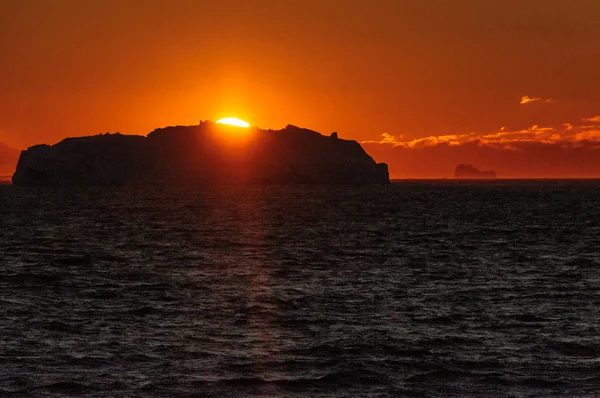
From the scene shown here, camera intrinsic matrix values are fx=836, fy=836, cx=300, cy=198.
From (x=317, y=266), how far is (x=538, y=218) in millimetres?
62663

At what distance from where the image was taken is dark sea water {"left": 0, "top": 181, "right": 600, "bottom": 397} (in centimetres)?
2045

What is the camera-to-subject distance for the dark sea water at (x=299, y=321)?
20453 millimetres

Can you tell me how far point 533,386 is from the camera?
20.1 metres

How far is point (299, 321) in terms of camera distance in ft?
91.8

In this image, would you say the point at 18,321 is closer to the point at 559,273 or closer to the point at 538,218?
the point at 559,273

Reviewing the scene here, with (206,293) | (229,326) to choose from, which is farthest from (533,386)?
(206,293)

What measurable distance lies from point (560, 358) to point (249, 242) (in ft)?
139

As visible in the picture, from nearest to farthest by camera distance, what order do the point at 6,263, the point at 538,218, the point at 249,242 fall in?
1. the point at 6,263
2. the point at 249,242
3. the point at 538,218

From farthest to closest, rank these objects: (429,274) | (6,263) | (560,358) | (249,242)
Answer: (249,242) → (6,263) → (429,274) → (560,358)

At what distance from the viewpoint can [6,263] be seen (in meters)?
45.6

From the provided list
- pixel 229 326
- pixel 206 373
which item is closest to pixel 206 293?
pixel 229 326

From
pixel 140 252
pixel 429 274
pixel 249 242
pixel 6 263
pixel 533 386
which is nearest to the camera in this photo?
pixel 533 386

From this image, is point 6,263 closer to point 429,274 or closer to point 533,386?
point 429,274

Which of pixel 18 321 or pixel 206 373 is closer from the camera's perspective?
pixel 206 373
